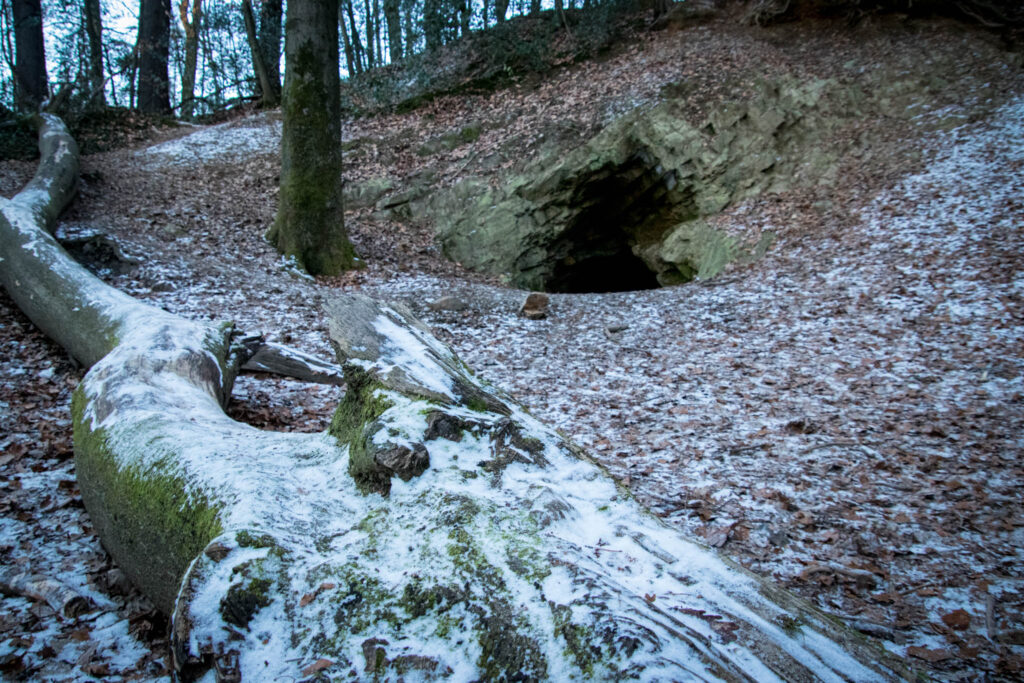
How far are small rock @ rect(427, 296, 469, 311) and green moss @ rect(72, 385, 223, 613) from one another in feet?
15.6

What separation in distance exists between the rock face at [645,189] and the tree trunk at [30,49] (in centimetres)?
1091

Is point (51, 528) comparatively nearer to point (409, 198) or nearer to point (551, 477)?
point (551, 477)

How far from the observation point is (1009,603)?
2461 millimetres

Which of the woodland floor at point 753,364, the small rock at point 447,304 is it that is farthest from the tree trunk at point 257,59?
the small rock at point 447,304

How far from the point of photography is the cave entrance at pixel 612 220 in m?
11.6

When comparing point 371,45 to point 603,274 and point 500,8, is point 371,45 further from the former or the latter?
point 603,274

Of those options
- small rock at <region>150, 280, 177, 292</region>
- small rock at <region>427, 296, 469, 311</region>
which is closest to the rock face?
small rock at <region>427, 296, 469, 311</region>

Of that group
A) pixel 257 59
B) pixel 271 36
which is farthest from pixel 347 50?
pixel 257 59

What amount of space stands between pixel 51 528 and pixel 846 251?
29.3 feet

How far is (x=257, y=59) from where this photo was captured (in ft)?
54.9

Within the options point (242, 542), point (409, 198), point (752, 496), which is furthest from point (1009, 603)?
point (409, 198)

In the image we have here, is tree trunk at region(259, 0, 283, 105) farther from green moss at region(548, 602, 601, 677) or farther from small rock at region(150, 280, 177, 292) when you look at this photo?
green moss at region(548, 602, 601, 677)

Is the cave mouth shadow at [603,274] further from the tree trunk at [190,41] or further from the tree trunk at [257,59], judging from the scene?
the tree trunk at [190,41]

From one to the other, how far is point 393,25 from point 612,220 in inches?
370
